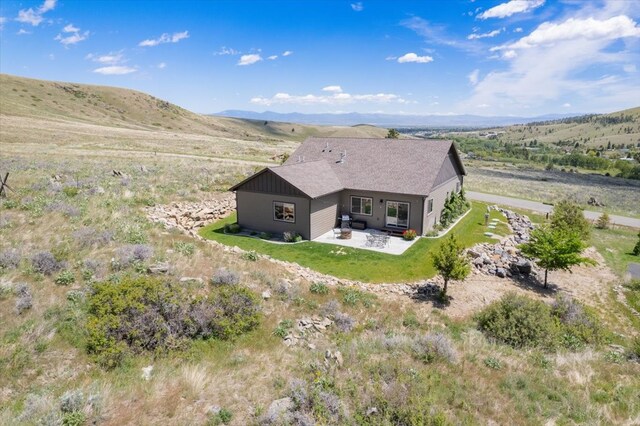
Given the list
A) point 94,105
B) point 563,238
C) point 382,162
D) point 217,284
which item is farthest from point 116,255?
point 94,105


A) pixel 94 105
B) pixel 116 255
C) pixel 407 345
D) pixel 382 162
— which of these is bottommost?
pixel 407 345

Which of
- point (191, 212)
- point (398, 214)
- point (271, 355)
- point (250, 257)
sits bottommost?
point (271, 355)

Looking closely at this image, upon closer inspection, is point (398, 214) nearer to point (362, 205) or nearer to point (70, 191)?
point (362, 205)

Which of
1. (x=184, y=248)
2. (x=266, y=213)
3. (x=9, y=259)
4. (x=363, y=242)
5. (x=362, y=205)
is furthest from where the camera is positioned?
(x=362, y=205)

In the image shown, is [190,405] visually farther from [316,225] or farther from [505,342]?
[316,225]

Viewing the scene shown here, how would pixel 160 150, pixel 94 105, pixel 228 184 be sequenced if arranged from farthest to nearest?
pixel 94 105
pixel 160 150
pixel 228 184

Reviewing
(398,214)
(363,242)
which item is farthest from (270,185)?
(398,214)

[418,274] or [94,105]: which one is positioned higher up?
[94,105]
